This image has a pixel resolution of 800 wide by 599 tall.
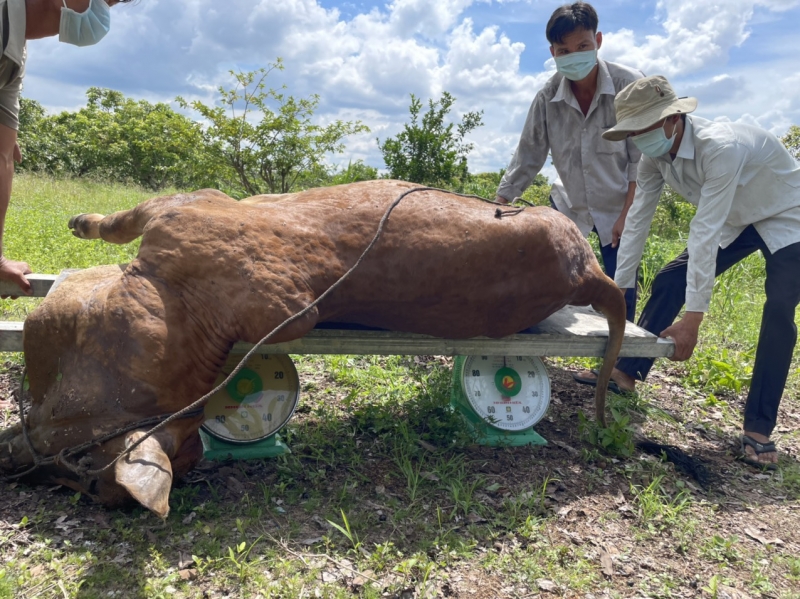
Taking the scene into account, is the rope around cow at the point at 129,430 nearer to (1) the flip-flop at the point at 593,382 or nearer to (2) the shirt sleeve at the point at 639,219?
(2) the shirt sleeve at the point at 639,219

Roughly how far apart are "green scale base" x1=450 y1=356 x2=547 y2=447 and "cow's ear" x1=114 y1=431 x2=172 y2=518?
1469mm

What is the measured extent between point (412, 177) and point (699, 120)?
720 centimetres

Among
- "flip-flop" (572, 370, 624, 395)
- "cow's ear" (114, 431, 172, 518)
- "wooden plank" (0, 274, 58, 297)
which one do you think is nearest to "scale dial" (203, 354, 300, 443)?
"cow's ear" (114, 431, 172, 518)

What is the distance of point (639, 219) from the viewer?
334 cm

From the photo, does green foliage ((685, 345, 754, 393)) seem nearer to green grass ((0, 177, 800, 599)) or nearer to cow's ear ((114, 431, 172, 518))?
green grass ((0, 177, 800, 599))

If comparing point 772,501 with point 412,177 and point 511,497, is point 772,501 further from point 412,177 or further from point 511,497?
point 412,177

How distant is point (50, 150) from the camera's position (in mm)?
19656

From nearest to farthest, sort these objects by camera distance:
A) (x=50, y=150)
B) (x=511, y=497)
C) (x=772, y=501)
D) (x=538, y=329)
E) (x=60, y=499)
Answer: (x=60, y=499) < (x=511, y=497) < (x=772, y=501) < (x=538, y=329) < (x=50, y=150)

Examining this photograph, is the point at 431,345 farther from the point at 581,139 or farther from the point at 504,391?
the point at 581,139

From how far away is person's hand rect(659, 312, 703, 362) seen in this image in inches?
114

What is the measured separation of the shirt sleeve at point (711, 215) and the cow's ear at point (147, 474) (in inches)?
98.3

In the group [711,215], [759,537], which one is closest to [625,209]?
[711,215]

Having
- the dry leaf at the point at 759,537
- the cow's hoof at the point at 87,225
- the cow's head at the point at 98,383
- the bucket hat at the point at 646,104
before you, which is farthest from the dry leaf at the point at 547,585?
the cow's hoof at the point at 87,225

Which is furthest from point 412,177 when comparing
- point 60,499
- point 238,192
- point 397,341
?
point 60,499
